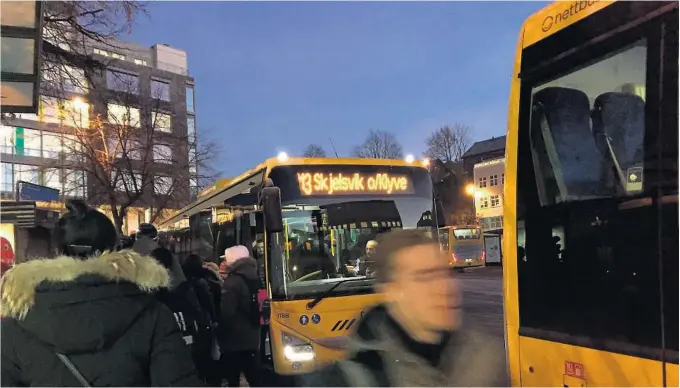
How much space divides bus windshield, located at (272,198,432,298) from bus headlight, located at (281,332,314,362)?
554 millimetres

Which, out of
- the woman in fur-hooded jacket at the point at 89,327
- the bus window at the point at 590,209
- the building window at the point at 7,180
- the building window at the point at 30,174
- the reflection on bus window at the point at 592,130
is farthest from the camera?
the building window at the point at 7,180

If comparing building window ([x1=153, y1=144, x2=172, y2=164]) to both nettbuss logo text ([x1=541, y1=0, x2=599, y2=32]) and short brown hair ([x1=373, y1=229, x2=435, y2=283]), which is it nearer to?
short brown hair ([x1=373, y1=229, x2=435, y2=283])

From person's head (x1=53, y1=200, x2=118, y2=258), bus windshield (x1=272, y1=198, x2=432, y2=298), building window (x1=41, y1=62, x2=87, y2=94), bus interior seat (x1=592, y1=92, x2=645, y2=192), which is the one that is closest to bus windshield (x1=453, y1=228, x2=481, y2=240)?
building window (x1=41, y1=62, x2=87, y2=94)

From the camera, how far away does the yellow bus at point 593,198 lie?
8.01 ft

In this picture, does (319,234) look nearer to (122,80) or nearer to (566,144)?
(566,144)

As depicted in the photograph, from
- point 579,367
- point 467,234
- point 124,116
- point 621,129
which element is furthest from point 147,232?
point 467,234

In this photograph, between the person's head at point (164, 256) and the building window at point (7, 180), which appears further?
the building window at point (7, 180)

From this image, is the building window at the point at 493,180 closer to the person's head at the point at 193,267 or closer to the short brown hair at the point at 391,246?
the person's head at the point at 193,267

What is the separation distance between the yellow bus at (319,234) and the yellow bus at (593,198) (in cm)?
378

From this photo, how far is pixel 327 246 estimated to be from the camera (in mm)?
7344

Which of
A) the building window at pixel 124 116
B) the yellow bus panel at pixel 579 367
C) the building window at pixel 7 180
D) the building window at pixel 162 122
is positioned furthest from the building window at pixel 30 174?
the yellow bus panel at pixel 579 367

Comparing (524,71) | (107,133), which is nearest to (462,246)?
(107,133)

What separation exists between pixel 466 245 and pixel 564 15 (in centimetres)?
3407

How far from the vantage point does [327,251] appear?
734 centimetres
